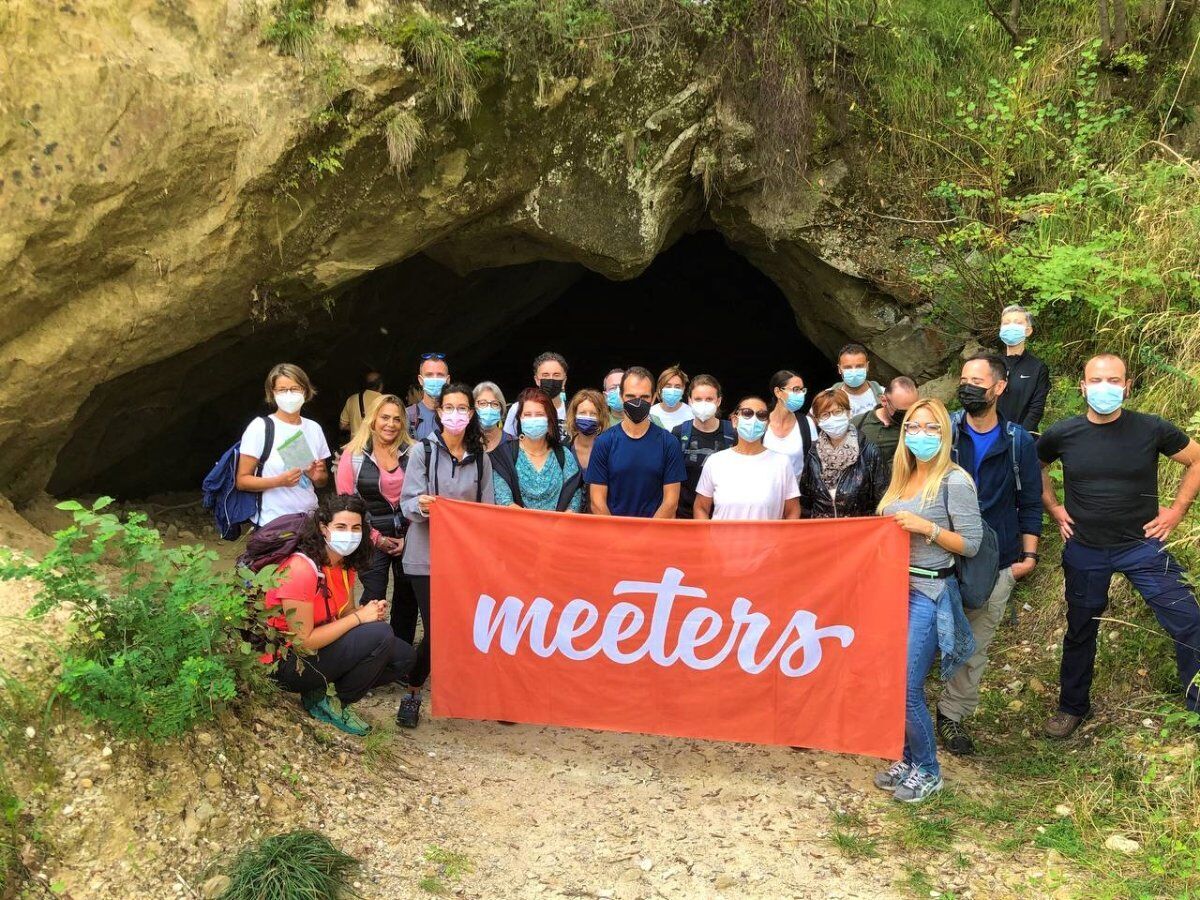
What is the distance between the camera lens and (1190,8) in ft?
21.6

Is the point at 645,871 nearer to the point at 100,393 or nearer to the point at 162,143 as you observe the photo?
the point at 162,143

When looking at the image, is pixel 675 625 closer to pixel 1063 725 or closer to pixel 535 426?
pixel 535 426

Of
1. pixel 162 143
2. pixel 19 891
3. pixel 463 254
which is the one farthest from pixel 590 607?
pixel 463 254

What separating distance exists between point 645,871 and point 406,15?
5352 millimetres

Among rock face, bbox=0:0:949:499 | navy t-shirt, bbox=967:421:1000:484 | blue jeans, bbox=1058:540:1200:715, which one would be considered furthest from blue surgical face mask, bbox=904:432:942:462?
rock face, bbox=0:0:949:499

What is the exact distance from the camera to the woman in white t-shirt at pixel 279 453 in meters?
4.45

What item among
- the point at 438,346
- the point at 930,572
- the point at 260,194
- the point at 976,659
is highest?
the point at 260,194

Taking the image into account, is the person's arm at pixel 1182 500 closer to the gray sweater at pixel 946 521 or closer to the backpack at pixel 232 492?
the gray sweater at pixel 946 521

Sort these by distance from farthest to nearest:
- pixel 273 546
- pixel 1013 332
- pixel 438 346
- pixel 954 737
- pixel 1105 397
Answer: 1. pixel 438 346
2. pixel 1013 332
3. pixel 954 737
4. pixel 1105 397
5. pixel 273 546

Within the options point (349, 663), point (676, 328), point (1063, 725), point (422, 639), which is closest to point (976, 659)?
point (1063, 725)

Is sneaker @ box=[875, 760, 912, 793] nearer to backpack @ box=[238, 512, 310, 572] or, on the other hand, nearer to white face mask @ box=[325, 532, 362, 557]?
white face mask @ box=[325, 532, 362, 557]

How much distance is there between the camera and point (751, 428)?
4.13m

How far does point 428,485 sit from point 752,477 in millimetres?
1630

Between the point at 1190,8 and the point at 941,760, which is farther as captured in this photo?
the point at 1190,8
